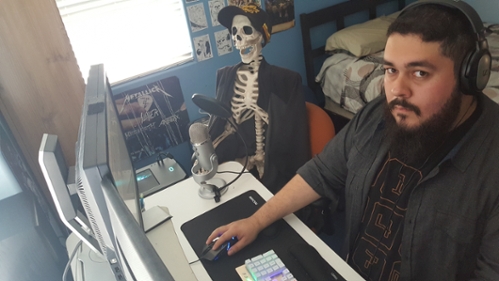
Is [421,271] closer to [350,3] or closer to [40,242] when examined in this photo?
[40,242]

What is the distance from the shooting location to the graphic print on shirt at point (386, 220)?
37.1 inches

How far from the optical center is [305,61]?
8.38 feet

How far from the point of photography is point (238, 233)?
100 centimetres

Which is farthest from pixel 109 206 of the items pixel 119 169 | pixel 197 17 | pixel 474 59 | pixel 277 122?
pixel 197 17

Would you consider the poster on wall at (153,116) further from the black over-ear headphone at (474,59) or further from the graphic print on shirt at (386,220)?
the black over-ear headphone at (474,59)

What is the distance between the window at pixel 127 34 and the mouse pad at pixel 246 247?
1120mm

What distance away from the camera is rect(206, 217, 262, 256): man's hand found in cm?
98

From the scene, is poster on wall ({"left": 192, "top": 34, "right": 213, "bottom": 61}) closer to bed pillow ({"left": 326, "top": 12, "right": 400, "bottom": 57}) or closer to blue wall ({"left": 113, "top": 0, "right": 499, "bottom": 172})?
blue wall ({"left": 113, "top": 0, "right": 499, "bottom": 172})

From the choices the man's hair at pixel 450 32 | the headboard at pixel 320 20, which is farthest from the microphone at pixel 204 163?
the headboard at pixel 320 20

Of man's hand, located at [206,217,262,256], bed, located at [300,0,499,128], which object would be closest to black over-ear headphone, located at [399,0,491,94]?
man's hand, located at [206,217,262,256]

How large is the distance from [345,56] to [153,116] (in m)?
1.44

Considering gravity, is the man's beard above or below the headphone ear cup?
below

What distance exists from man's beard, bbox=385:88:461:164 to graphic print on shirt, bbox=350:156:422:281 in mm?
42

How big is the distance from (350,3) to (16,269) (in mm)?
2661
